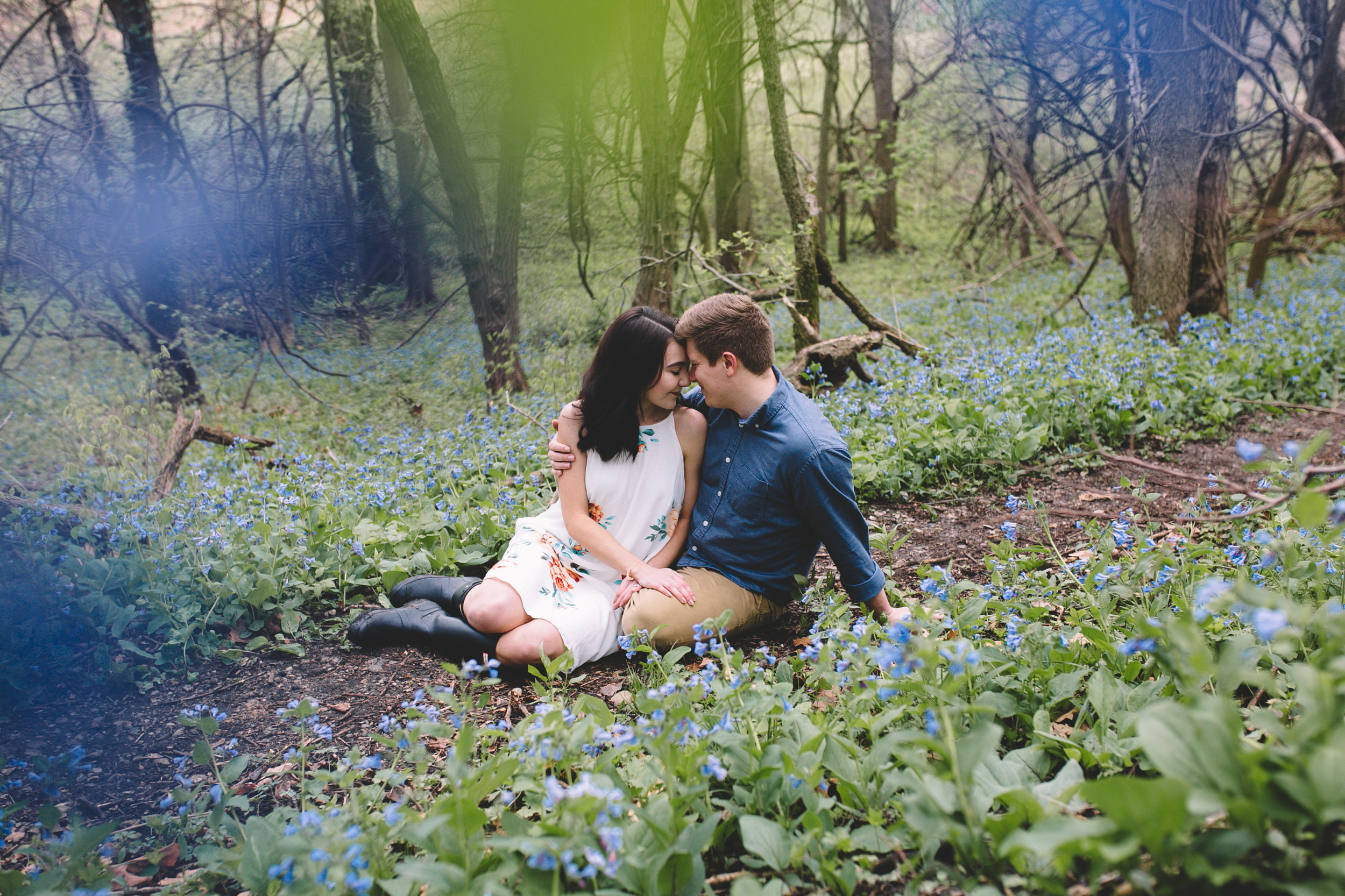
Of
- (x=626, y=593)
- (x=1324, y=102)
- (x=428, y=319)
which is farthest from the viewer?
(x=428, y=319)

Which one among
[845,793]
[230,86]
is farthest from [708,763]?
[230,86]

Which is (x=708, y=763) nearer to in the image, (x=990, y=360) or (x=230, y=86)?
(x=990, y=360)

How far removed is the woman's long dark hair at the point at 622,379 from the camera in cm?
255

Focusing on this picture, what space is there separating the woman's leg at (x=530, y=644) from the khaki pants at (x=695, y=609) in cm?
23

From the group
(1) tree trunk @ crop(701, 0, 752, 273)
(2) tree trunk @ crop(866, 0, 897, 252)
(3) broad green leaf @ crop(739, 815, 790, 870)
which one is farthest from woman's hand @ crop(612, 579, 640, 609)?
(2) tree trunk @ crop(866, 0, 897, 252)

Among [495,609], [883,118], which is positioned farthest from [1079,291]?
[883,118]

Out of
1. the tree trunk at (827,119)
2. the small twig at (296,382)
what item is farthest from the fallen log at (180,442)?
the tree trunk at (827,119)

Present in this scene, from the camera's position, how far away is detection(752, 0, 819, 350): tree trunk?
205 inches

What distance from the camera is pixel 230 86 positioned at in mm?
6309

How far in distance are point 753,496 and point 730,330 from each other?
56cm

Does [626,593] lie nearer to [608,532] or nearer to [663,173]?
[608,532]

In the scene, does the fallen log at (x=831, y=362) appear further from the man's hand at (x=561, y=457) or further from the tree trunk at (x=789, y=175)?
the man's hand at (x=561, y=457)

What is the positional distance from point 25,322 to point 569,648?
5.04 metres

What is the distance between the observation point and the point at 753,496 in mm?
2602
